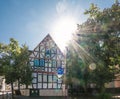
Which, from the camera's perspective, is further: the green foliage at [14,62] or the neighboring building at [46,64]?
the neighboring building at [46,64]

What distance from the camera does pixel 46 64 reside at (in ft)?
147

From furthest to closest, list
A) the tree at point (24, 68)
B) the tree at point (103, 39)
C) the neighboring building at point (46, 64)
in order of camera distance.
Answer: the neighboring building at point (46, 64), the tree at point (24, 68), the tree at point (103, 39)

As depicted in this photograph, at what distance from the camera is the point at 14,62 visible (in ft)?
111

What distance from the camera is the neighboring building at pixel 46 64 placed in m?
42.8

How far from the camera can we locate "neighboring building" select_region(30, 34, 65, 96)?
42781 mm

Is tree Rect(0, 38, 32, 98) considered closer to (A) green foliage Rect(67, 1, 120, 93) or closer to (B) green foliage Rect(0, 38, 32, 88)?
(B) green foliage Rect(0, 38, 32, 88)

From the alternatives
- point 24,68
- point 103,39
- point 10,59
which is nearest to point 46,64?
point 24,68

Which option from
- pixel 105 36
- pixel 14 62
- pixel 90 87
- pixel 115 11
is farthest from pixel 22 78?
pixel 115 11

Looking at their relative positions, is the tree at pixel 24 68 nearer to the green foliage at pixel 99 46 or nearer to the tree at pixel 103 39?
the green foliage at pixel 99 46

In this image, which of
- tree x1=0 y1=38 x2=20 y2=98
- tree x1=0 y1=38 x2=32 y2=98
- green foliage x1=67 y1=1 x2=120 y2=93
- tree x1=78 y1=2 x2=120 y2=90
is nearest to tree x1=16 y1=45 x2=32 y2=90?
tree x1=0 y1=38 x2=32 y2=98

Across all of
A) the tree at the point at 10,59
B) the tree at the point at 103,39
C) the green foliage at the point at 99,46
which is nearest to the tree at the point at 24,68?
the tree at the point at 10,59

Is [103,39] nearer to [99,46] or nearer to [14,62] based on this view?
[99,46]

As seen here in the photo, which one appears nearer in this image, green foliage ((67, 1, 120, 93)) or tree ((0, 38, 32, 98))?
green foliage ((67, 1, 120, 93))

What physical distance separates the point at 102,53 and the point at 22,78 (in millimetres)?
13529
